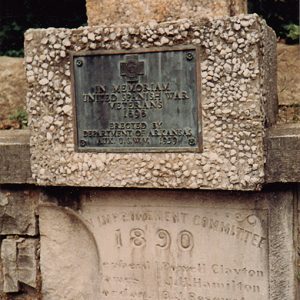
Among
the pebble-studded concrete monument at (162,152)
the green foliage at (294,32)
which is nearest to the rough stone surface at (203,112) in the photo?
the pebble-studded concrete monument at (162,152)

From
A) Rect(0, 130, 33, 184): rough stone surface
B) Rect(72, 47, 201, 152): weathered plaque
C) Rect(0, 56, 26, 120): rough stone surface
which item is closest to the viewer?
Rect(72, 47, 201, 152): weathered plaque

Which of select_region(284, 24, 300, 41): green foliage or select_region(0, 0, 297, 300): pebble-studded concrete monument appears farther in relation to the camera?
select_region(284, 24, 300, 41): green foliage

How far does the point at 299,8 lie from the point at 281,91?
192 centimetres

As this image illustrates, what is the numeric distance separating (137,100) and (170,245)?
79 cm

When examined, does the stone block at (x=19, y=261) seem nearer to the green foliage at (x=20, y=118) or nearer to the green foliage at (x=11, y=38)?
the green foliage at (x=20, y=118)

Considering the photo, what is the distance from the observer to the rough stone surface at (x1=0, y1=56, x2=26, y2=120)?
4.61 meters

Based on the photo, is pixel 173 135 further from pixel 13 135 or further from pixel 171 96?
pixel 13 135

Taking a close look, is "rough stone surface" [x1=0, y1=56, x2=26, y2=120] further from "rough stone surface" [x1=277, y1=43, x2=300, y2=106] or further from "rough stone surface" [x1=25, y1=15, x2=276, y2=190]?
"rough stone surface" [x1=277, y1=43, x2=300, y2=106]

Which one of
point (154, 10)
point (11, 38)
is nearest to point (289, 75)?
point (154, 10)

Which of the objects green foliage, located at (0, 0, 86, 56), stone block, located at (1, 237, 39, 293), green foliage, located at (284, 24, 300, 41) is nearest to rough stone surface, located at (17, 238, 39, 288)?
stone block, located at (1, 237, 39, 293)

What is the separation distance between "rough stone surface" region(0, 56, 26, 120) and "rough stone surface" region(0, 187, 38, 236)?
3.79 feet

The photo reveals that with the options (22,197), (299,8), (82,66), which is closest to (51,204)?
(22,197)

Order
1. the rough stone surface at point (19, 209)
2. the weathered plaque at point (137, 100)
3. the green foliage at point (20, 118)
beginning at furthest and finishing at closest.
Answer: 1. the green foliage at point (20, 118)
2. the rough stone surface at point (19, 209)
3. the weathered plaque at point (137, 100)

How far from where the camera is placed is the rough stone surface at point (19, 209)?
11.6ft
